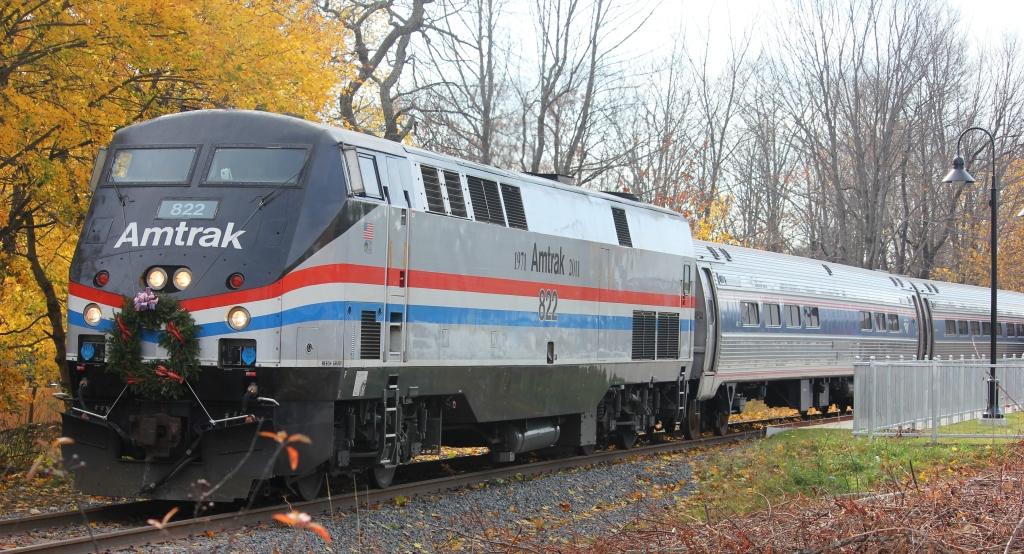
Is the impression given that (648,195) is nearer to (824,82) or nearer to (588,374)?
(824,82)

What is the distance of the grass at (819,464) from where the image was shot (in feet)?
44.7

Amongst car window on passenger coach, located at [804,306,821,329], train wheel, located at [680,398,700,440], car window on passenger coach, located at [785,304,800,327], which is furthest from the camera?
car window on passenger coach, located at [804,306,821,329]

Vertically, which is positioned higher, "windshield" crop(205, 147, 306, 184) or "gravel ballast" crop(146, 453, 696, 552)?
"windshield" crop(205, 147, 306, 184)

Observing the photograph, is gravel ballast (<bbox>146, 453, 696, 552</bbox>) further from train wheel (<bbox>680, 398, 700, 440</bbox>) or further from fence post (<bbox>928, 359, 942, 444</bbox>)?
fence post (<bbox>928, 359, 942, 444</bbox>)

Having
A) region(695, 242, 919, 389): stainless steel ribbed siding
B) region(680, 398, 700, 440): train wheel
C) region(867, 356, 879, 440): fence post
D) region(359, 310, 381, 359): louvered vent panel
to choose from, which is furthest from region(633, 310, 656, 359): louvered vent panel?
region(359, 310, 381, 359): louvered vent panel

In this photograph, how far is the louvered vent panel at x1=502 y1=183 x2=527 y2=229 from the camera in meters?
14.3

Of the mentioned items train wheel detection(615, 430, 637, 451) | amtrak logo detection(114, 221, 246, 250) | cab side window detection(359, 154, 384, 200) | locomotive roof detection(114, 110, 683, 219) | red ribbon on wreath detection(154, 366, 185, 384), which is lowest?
train wheel detection(615, 430, 637, 451)

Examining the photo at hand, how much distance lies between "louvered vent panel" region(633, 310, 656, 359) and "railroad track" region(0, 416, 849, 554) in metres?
2.12

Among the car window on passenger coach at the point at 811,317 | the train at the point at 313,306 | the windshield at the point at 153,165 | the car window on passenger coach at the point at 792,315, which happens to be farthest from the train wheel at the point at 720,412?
the windshield at the point at 153,165

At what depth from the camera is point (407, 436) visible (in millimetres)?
12766

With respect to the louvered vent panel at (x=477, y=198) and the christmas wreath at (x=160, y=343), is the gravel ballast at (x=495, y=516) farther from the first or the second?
the louvered vent panel at (x=477, y=198)

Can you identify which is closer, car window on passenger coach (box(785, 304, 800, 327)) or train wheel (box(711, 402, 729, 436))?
train wheel (box(711, 402, 729, 436))

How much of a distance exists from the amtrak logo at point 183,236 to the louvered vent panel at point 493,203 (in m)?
3.76

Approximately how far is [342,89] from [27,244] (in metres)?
10.7
